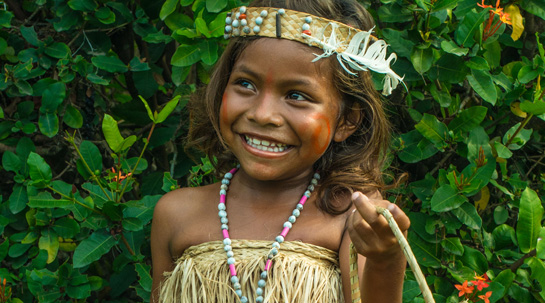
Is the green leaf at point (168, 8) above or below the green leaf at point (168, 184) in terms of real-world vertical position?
above

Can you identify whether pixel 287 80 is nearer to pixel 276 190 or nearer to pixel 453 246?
pixel 276 190

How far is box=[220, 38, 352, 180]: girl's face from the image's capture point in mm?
1909

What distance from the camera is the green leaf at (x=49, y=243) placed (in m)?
2.53

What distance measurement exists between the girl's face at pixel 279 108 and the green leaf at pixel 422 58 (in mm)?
469

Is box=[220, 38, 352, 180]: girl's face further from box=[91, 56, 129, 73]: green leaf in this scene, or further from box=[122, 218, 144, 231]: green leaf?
box=[91, 56, 129, 73]: green leaf

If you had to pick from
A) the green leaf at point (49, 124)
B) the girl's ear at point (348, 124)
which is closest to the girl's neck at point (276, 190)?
the girl's ear at point (348, 124)

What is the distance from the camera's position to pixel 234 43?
208cm

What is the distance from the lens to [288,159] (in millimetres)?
1969

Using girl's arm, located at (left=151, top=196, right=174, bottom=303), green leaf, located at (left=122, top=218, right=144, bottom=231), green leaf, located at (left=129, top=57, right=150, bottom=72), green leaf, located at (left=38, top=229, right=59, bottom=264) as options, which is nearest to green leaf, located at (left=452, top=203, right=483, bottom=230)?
girl's arm, located at (left=151, top=196, right=174, bottom=303)

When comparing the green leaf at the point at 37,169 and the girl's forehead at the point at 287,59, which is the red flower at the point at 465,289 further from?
the green leaf at the point at 37,169

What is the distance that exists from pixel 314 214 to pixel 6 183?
1.58m

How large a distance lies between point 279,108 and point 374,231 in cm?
51

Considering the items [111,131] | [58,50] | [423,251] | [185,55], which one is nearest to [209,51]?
[185,55]

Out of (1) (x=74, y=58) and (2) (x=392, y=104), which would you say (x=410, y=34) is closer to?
(2) (x=392, y=104)
